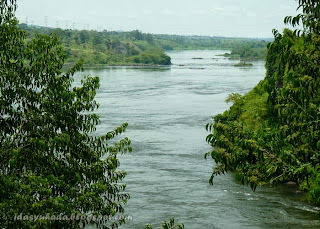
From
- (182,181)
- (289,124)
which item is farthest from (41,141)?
(182,181)

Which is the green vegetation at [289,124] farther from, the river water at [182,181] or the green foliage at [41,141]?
the river water at [182,181]

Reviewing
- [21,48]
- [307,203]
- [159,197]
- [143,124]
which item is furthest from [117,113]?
[21,48]

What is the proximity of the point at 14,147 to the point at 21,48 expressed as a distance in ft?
9.99

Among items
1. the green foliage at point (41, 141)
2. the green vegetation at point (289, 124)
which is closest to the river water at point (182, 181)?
the green foliage at point (41, 141)

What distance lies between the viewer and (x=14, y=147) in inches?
536

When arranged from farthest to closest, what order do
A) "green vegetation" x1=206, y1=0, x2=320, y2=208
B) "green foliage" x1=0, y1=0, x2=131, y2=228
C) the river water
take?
1. the river water
2. "green foliage" x1=0, y1=0, x2=131, y2=228
3. "green vegetation" x1=206, y1=0, x2=320, y2=208

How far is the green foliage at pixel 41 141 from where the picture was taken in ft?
41.2

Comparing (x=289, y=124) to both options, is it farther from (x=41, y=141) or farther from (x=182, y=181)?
(x=182, y=181)

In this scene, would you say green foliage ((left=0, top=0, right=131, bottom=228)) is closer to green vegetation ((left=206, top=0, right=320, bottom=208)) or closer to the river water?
green vegetation ((left=206, top=0, right=320, bottom=208))

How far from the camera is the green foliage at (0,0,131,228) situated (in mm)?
12555

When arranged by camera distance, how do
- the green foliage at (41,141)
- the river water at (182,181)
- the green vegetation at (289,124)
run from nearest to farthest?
the green vegetation at (289,124), the green foliage at (41,141), the river water at (182,181)

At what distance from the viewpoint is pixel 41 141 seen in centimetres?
1254

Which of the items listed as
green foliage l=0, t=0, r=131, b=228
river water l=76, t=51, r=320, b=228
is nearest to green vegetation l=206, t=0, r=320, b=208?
green foliage l=0, t=0, r=131, b=228

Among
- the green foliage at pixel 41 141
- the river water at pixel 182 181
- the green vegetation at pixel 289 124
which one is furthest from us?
the river water at pixel 182 181
